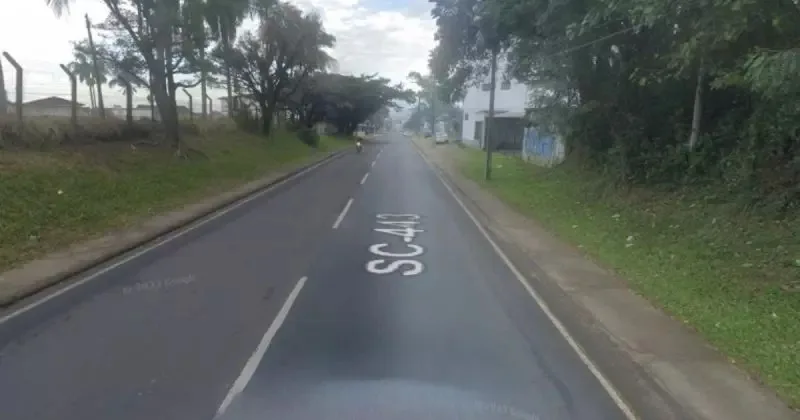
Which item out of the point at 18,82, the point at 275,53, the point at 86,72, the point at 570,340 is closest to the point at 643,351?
the point at 570,340

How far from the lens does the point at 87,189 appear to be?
14336 millimetres

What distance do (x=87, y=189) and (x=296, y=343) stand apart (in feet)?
33.7

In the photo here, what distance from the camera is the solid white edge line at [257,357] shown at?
15.9 ft

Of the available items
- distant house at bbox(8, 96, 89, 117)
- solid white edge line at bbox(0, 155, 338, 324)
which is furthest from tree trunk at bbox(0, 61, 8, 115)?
solid white edge line at bbox(0, 155, 338, 324)

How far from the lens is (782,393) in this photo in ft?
16.7

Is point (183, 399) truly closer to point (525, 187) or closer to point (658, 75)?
point (658, 75)

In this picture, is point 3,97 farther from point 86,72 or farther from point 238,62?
point 238,62

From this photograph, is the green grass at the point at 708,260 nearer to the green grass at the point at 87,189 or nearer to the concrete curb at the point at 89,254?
the concrete curb at the point at 89,254

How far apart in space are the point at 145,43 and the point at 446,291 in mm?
17299

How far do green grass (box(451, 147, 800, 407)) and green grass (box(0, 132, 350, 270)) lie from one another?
8.95 meters

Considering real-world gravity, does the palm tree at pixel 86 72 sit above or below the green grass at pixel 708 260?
above

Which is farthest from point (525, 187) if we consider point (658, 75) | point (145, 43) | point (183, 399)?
point (183, 399)

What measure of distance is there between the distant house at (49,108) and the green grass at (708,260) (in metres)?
13.0

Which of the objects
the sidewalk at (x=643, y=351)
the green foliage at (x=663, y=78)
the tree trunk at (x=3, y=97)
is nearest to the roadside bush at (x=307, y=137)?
the green foliage at (x=663, y=78)
